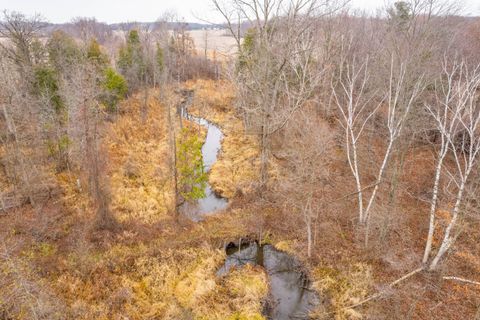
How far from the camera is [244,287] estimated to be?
38.1 ft

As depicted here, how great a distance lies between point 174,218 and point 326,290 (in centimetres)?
782

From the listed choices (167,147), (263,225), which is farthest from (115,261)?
(167,147)

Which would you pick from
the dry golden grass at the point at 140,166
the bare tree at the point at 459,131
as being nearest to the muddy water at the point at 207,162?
the dry golden grass at the point at 140,166

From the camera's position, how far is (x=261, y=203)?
54.0 ft

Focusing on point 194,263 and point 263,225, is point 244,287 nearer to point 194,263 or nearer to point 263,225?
point 194,263

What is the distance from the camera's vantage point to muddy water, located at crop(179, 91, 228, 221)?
16516mm

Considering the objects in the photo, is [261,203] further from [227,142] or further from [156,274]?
[227,142]

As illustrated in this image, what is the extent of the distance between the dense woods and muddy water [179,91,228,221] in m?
0.36

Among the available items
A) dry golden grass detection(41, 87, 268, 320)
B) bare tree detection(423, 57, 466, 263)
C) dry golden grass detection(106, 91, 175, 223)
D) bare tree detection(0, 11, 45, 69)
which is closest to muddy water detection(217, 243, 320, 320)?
dry golden grass detection(41, 87, 268, 320)

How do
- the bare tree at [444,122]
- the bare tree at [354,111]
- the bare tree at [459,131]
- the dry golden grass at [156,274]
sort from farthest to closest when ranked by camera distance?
1. the bare tree at [354,111]
2. the dry golden grass at [156,274]
3. the bare tree at [444,122]
4. the bare tree at [459,131]

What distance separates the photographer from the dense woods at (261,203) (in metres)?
10.5

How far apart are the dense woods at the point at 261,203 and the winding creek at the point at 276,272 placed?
7.7 inches

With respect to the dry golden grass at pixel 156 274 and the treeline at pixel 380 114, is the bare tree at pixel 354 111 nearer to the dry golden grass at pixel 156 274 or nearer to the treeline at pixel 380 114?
the treeline at pixel 380 114

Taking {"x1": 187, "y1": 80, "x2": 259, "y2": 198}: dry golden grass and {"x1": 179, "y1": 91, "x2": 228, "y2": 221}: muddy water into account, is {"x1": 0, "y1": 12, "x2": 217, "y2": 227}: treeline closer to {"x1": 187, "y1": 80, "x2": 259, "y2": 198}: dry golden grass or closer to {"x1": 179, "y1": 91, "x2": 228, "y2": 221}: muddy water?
{"x1": 179, "y1": 91, "x2": 228, "y2": 221}: muddy water
